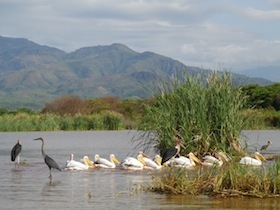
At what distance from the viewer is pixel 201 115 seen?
1898 centimetres

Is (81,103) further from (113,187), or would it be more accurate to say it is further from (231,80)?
(113,187)

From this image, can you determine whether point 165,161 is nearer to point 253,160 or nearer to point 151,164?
point 151,164

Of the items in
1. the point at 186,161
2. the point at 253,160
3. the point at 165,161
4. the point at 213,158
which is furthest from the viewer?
the point at 253,160

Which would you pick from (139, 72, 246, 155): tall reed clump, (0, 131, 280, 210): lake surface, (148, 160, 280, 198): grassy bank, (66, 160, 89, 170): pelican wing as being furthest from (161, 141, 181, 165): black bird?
(148, 160, 280, 198): grassy bank

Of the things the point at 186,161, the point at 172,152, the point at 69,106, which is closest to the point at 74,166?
the point at 172,152

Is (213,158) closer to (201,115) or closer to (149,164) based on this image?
(201,115)

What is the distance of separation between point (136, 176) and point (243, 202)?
5.67m

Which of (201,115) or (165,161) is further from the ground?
(201,115)

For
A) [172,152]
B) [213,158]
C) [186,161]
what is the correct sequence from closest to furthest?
[172,152], [186,161], [213,158]

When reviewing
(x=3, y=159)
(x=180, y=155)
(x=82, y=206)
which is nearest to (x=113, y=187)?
(x=82, y=206)

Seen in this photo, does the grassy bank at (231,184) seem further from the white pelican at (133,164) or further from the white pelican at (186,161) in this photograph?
the white pelican at (133,164)

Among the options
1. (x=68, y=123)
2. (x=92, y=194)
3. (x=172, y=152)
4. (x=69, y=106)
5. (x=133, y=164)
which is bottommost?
(x=68, y=123)

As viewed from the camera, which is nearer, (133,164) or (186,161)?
(186,161)

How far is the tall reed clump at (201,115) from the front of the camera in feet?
62.4
